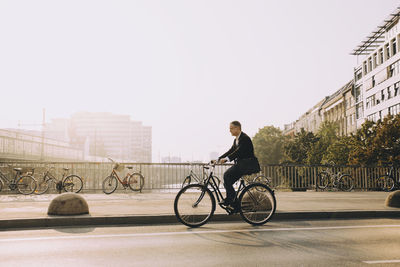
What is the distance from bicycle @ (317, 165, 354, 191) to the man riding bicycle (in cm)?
1283

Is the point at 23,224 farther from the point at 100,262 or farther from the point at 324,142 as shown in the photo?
the point at 324,142

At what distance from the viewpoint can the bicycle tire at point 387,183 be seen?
18609 mm

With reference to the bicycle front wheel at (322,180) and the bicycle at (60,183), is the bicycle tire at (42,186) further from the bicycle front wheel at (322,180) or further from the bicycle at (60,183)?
the bicycle front wheel at (322,180)

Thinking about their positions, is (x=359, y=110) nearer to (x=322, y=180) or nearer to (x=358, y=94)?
(x=358, y=94)

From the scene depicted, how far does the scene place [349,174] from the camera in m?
19.3

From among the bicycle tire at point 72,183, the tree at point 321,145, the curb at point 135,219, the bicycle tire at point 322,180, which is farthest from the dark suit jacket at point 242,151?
the tree at point 321,145

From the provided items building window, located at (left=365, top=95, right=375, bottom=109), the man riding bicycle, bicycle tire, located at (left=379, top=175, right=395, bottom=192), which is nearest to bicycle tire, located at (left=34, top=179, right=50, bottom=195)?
the man riding bicycle

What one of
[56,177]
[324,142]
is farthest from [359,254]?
[324,142]

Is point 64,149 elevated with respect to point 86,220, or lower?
elevated

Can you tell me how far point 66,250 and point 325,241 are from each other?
3910 mm

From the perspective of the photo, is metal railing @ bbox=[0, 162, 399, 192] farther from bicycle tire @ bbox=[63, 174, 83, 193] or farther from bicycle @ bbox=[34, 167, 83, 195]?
bicycle tire @ bbox=[63, 174, 83, 193]


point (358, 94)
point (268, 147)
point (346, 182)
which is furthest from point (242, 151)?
point (268, 147)

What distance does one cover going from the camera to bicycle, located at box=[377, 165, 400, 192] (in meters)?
18.6

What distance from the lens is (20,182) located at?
16.2 meters
